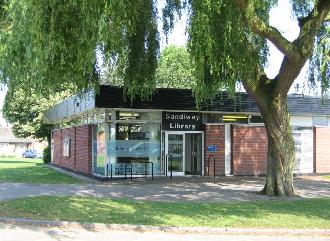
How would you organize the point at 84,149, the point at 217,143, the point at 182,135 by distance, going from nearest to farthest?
1. the point at 182,135
2. the point at 217,143
3. the point at 84,149

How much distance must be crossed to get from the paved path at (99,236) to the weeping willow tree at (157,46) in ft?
12.9

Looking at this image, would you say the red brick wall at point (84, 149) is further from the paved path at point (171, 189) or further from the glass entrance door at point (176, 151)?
the paved path at point (171, 189)

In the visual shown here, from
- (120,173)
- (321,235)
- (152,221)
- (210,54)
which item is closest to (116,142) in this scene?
(120,173)

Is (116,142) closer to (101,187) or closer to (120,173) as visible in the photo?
(120,173)

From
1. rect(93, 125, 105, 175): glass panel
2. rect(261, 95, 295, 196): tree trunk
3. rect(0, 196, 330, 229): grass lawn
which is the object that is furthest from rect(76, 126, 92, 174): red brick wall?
rect(261, 95, 295, 196): tree trunk

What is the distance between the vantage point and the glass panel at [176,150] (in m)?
25.8

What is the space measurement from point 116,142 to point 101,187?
14.4 ft

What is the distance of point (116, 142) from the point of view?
80.1 feet

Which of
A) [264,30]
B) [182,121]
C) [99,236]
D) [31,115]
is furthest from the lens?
[31,115]

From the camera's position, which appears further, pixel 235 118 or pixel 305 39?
pixel 235 118

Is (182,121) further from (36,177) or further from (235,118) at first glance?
(36,177)

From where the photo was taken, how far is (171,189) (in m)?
19.4

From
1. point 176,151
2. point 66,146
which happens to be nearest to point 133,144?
point 176,151

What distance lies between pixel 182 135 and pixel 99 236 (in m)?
15.7
